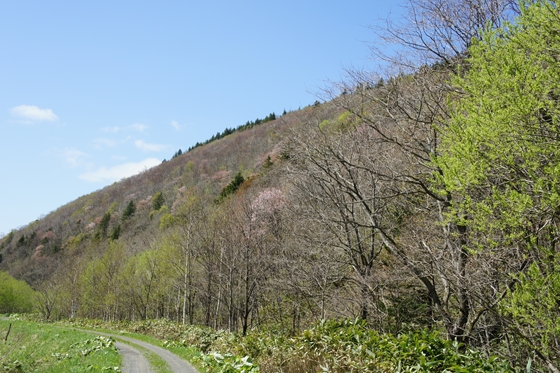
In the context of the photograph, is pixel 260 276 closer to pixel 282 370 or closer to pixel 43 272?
pixel 282 370

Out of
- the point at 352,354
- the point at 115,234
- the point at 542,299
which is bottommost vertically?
the point at 352,354

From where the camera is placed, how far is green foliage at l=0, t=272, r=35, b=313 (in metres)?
57.8

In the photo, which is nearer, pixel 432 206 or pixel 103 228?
pixel 432 206

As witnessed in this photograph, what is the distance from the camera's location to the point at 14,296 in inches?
2334

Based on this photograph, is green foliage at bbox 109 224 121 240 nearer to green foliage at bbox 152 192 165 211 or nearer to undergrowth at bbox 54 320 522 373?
green foliage at bbox 152 192 165 211

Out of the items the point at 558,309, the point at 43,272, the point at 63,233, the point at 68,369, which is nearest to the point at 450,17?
the point at 558,309

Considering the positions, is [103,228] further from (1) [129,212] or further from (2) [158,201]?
(2) [158,201]

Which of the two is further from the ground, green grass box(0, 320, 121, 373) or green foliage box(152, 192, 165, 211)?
green foliage box(152, 192, 165, 211)

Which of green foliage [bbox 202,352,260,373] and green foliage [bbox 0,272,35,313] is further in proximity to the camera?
green foliage [bbox 0,272,35,313]

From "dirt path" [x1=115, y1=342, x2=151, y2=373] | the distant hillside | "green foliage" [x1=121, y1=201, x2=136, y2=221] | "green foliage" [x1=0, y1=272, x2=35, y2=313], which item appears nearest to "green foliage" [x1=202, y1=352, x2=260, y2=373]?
"dirt path" [x1=115, y1=342, x2=151, y2=373]

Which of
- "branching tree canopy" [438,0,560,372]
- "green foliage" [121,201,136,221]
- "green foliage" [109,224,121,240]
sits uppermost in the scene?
"green foliage" [121,201,136,221]

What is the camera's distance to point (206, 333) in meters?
18.4

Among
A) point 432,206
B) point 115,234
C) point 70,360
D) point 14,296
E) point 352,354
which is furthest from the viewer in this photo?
point 115,234

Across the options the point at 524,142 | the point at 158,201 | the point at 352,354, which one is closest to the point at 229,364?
the point at 352,354
